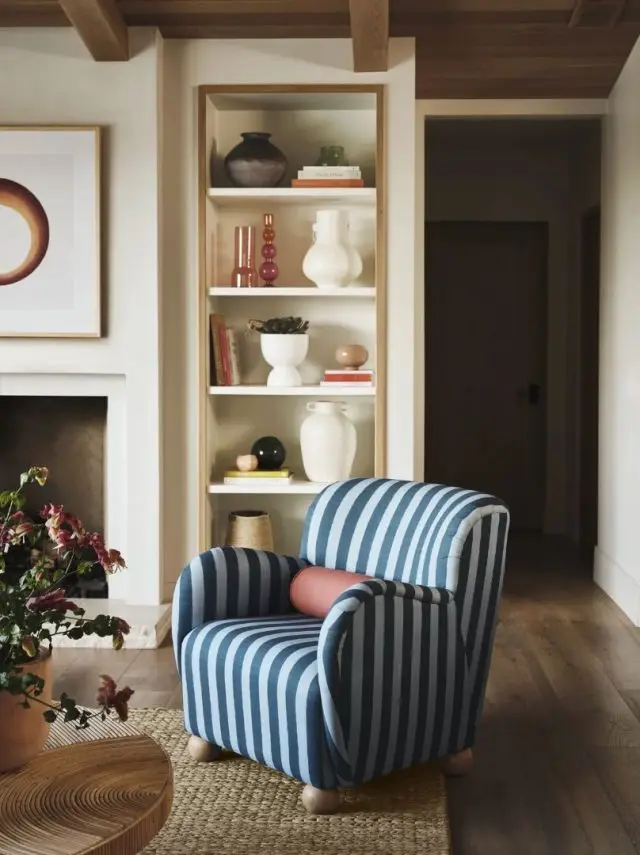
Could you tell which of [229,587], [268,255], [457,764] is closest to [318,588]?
[229,587]

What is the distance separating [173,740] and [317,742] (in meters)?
0.73

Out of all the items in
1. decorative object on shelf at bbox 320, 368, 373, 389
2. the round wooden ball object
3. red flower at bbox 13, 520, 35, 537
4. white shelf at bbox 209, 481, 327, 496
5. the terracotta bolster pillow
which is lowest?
the terracotta bolster pillow

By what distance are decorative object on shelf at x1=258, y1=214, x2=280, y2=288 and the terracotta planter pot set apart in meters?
2.97

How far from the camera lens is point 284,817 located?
287 cm

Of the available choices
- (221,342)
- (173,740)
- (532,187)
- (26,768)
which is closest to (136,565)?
(221,342)

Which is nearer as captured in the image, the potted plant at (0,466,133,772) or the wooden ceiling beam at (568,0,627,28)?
the potted plant at (0,466,133,772)

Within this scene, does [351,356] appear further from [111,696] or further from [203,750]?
[111,696]

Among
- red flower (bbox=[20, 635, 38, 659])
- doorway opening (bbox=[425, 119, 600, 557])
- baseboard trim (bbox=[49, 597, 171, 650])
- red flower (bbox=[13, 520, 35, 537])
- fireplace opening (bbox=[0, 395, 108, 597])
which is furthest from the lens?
doorway opening (bbox=[425, 119, 600, 557])

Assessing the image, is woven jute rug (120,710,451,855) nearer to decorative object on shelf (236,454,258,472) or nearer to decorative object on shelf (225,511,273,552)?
decorative object on shelf (225,511,273,552)

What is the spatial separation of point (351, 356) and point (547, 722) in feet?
6.15

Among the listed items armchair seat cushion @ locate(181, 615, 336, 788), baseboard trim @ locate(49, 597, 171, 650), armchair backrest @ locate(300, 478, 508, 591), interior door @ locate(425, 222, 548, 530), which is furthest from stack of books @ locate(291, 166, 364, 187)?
interior door @ locate(425, 222, 548, 530)

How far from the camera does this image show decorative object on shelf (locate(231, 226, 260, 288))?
5.04m

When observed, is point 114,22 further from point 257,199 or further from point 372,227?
point 372,227

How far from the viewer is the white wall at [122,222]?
475 cm
